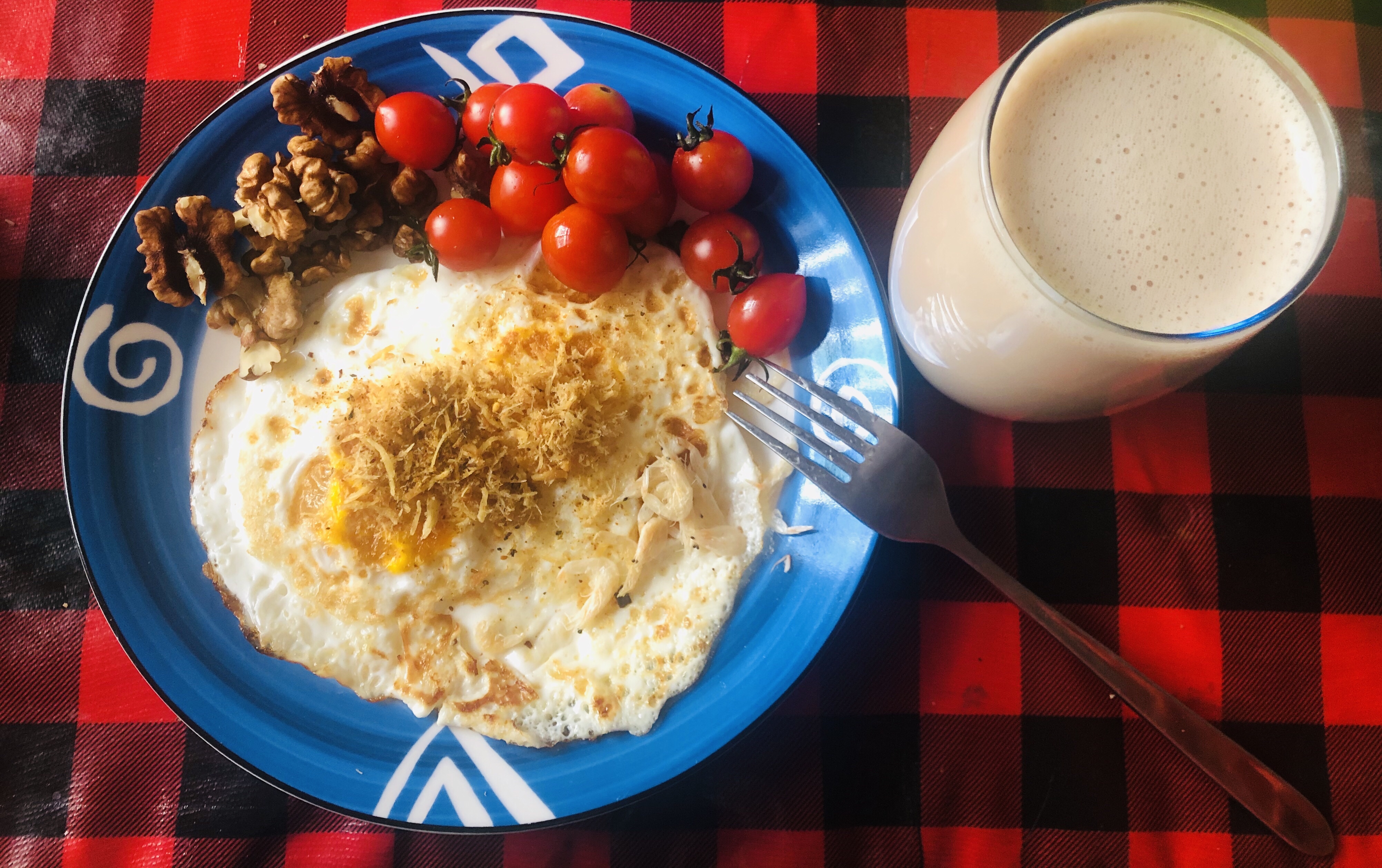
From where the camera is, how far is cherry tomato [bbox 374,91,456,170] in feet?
5.16

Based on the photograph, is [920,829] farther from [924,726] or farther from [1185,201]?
[1185,201]

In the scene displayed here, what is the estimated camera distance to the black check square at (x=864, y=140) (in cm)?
177

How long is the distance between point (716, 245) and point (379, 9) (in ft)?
3.39

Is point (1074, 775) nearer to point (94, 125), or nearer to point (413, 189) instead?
point (413, 189)

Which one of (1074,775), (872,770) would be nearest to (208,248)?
(872,770)

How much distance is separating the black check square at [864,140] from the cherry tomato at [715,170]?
0.90 ft

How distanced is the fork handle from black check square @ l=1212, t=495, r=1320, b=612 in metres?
0.33

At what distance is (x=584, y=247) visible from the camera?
1.54 m

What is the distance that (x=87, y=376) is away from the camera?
159 centimetres

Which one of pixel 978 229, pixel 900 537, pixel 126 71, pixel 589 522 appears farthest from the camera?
pixel 126 71

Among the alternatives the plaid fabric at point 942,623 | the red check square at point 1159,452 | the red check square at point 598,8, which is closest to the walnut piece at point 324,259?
the plaid fabric at point 942,623

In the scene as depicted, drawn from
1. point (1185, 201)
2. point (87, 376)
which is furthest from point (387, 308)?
point (1185, 201)

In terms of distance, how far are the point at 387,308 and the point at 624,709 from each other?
101 centimetres

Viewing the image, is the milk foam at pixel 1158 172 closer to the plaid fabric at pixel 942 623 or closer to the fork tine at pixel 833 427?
the fork tine at pixel 833 427
